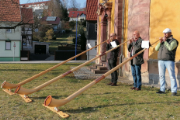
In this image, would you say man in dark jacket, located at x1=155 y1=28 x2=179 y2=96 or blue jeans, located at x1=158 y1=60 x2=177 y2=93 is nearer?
man in dark jacket, located at x1=155 y1=28 x2=179 y2=96

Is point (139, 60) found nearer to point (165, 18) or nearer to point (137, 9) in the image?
point (165, 18)

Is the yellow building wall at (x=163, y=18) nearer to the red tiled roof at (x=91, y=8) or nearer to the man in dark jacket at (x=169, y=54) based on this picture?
the man in dark jacket at (x=169, y=54)

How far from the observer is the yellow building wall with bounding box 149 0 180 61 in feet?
23.2

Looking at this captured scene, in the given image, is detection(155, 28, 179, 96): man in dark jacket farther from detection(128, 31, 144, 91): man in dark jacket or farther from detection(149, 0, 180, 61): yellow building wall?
detection(149, 0, 180, 61): yellow building wall

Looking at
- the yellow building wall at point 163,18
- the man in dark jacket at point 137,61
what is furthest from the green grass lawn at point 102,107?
the yellow building wall at point 163,18

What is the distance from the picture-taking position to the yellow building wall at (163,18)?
7078 millimetres

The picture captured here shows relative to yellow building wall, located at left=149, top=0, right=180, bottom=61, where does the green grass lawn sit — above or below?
below

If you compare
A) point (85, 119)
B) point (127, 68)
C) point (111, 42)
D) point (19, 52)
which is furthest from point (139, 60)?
point (19, 52)

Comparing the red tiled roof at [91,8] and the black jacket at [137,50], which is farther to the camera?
the red tiled roof at [91,8]

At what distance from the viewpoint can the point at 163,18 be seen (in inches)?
290

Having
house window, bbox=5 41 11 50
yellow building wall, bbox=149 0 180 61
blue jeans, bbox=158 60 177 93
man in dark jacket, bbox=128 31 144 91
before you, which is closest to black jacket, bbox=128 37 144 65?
man in dark jacket, bbox=128 31 144 91

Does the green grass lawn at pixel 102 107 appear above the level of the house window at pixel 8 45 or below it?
below

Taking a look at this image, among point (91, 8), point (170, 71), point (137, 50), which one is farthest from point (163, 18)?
point (91, 8)

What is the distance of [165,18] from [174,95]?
2945 millimetres
